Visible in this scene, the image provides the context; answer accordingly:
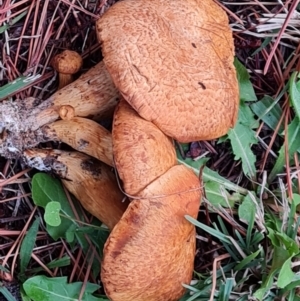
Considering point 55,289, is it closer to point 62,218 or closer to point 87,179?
point 62,218

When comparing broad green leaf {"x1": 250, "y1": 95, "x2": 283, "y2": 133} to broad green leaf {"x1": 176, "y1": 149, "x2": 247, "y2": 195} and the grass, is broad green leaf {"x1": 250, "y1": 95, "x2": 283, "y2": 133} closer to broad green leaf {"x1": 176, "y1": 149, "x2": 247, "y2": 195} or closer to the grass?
the grass

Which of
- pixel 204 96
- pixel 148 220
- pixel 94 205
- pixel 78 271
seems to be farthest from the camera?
pixel 78 271

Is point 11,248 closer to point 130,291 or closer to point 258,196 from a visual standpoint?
point 130,291

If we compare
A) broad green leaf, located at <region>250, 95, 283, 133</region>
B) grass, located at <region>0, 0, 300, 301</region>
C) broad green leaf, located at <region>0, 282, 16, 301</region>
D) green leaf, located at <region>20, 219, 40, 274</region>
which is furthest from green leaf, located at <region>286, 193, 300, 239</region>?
broad green leaf, located at <region>0, 282, 16, 301</region>

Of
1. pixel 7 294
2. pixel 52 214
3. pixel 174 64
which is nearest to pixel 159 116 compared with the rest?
pixel 174 64

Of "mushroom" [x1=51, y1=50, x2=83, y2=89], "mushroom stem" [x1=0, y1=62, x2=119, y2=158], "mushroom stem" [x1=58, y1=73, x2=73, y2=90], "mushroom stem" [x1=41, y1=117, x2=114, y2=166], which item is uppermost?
"mushroom" [x1=51, y1=50, x2=83, y2=89]

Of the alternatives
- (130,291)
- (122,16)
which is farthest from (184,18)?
(130,291)

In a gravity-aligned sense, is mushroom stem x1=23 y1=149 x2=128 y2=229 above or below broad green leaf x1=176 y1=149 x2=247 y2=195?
above
